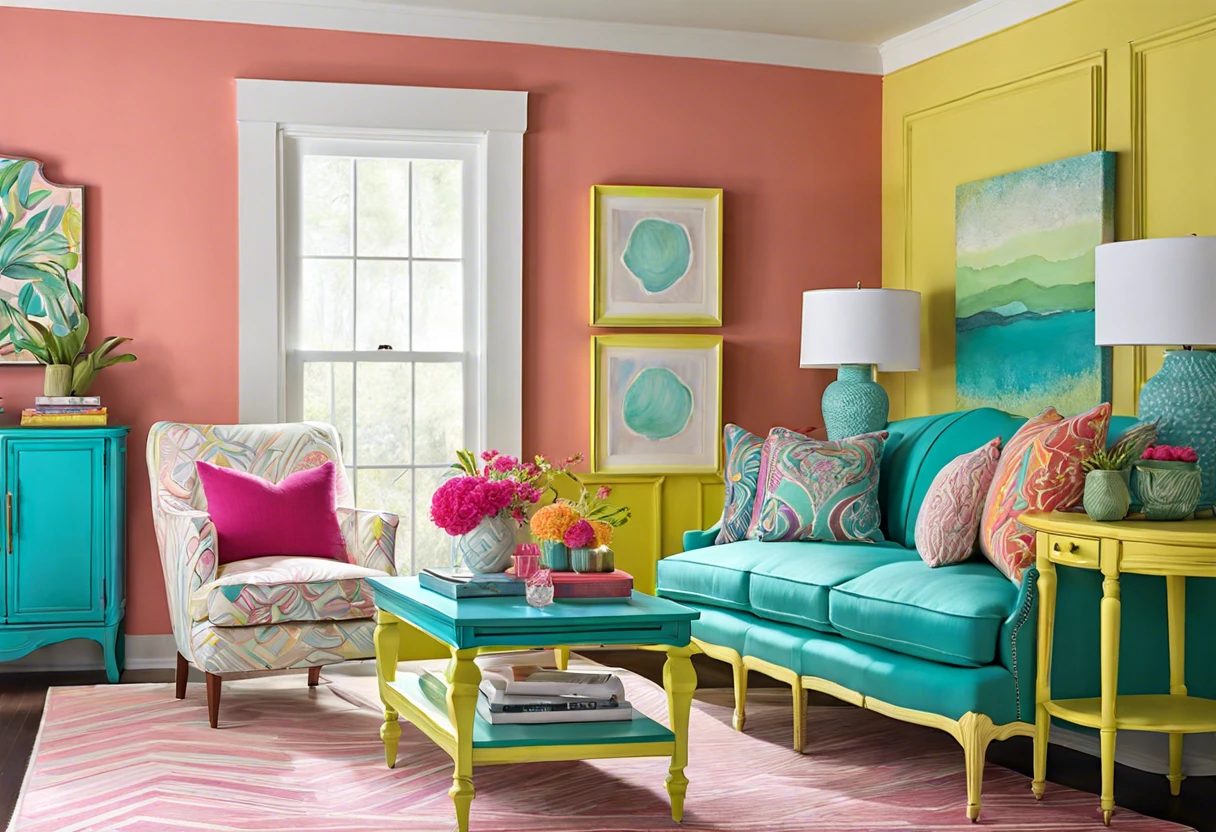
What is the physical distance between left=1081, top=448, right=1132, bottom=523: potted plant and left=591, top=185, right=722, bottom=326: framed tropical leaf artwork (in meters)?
2.37

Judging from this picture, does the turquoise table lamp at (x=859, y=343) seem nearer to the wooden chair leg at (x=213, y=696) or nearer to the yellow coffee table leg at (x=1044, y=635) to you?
the yellow coffee table leg at (x=1044, y=635)

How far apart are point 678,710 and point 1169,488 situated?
4.63 feet

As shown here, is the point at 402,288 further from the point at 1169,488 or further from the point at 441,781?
the point at 1169,488

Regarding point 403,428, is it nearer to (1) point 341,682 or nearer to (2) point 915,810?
(1) point 341,682

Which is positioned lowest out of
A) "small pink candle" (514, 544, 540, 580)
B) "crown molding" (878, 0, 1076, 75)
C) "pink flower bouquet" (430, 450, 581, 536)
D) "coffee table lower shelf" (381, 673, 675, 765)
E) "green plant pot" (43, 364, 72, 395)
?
"coffee table lower shelf" (381, 673, 675, 765)

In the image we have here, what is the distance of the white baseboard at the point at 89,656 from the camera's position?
4.86 meters

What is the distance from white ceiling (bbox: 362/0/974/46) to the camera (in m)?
5.09

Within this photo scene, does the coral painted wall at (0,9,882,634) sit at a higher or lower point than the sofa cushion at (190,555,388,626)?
higher

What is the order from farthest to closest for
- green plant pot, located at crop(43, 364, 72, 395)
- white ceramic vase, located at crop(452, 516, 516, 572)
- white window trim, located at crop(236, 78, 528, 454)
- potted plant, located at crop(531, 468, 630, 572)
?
white window trim, located at crop(236, 78, 528, 454)
green plant pot, located at crop(43, 364, 72, 395)
white ceramic vase, located at crop(452, 516, 516, 572)
potted plant, located at crop(531, 468, 630, 572)

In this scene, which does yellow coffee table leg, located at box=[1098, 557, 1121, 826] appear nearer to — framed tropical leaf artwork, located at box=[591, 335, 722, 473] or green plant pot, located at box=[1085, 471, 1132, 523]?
green plant pot, located at box=[1085, 471, 1132, 523]

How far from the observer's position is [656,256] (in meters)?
5.46

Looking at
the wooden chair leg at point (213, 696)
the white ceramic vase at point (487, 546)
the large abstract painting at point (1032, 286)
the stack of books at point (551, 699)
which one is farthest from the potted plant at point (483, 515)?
the large abstract painting at point (1032, 286)

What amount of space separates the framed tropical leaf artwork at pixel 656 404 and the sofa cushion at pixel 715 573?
0.90 m

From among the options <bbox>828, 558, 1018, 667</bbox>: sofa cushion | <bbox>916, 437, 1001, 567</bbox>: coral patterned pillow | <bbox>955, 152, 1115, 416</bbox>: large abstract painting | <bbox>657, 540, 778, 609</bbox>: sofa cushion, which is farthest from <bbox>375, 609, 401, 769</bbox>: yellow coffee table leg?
<bbox>955, 152, 1115, 416</bbox>: large abstract painting
